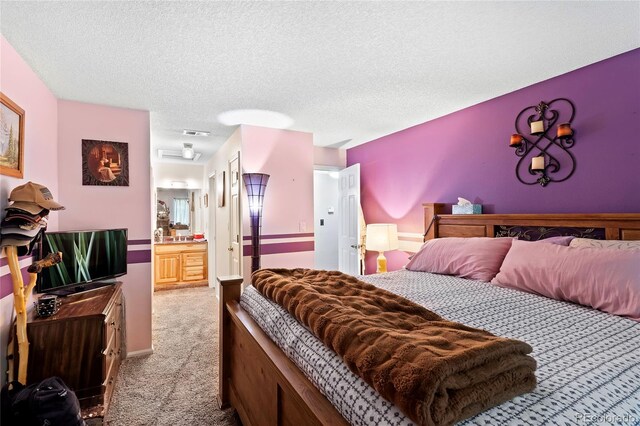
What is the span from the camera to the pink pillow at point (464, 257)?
7.67 feet

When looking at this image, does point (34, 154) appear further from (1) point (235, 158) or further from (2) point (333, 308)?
(2) point (333, 308)

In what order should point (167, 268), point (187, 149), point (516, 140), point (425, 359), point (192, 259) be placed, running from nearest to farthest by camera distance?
point (425, 359) → point (516, 140) → point (187, 149) → point (167, 268) → point (192, 259)

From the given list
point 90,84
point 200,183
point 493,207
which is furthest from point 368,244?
point 200,183

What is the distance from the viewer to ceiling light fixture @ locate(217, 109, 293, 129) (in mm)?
3240

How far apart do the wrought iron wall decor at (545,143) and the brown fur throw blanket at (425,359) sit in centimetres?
199

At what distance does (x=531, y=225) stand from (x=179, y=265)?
515cm

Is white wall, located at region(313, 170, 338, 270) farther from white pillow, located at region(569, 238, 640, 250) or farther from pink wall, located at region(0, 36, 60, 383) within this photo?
white pillow, located at region(569, 238, 640, 250)

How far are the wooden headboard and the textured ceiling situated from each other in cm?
109

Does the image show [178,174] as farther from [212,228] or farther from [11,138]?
[11,138]

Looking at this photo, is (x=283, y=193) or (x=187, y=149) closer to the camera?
(x=283, y=193)

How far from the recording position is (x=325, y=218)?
6.01 m

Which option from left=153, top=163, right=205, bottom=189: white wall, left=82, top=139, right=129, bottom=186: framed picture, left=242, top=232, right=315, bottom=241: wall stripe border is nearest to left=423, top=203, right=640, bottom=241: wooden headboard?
left=242, top=232, right=315, bottom=241: wall stripe border

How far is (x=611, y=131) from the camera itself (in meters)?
2.18

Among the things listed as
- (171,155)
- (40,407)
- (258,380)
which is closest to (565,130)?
(258,380)
